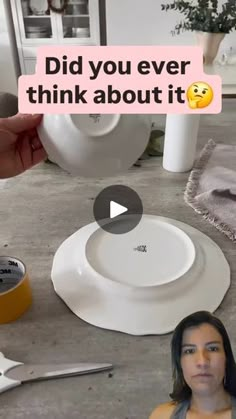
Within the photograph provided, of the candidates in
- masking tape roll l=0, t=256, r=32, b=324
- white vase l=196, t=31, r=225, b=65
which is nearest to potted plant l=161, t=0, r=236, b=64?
white vase l=196, t=31, r=225, b=65

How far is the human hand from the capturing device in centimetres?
51

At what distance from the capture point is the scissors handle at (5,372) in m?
0.38

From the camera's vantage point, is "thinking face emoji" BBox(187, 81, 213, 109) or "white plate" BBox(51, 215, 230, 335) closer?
"white plate" BBox(51, 215, 230, 335)

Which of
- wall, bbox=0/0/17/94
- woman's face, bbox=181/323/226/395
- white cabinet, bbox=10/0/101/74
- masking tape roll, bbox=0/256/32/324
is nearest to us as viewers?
woman's face, bbox=181/323/226/395

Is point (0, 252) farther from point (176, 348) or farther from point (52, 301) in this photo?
point (176, 348)

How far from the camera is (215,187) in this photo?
75 centimetres

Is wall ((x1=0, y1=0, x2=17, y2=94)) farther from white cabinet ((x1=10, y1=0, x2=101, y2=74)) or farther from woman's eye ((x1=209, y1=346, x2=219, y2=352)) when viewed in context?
woman's eye ((x1=209, y1=346, x2=219, y2=352))

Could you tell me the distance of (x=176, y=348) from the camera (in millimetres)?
364

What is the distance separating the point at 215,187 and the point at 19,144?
41 cm

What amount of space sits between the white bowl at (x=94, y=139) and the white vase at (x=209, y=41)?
1.33 feet

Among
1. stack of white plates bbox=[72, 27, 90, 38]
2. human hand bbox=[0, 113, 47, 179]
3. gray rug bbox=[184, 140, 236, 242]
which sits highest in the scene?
human hand bbox=[0, 113, 47, 179]

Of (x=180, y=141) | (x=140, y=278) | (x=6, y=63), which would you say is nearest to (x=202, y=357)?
(x=140, y=278)

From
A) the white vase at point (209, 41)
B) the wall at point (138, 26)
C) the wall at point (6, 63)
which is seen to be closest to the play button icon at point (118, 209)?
the white vase at point (209, 41)

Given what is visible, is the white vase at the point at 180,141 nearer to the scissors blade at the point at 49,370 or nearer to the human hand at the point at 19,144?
the human hand at the point at 19,144
